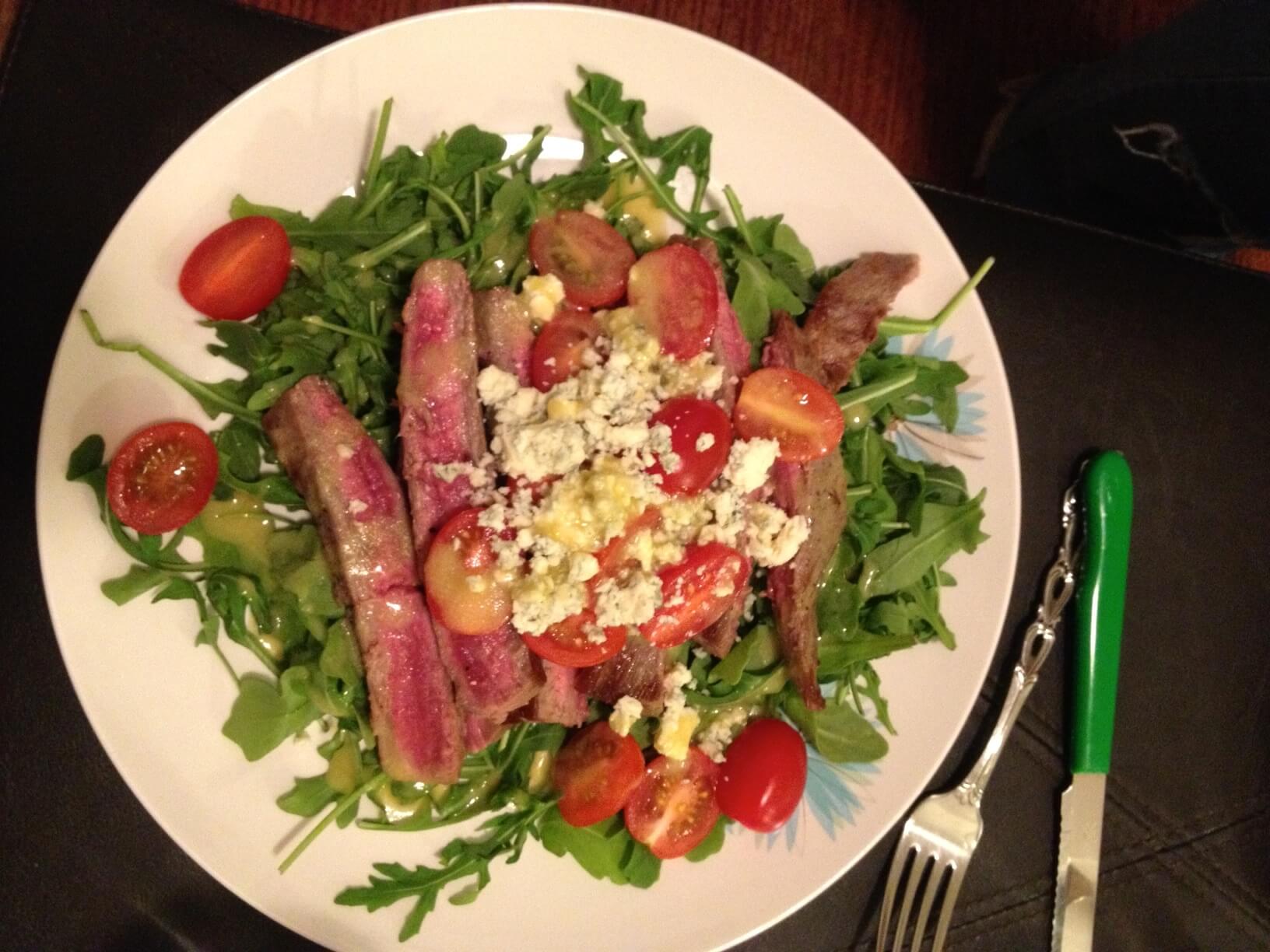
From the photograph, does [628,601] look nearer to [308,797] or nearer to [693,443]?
[693,443]

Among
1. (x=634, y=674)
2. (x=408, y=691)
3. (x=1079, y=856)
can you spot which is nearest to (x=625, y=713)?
(x=634, y=674)

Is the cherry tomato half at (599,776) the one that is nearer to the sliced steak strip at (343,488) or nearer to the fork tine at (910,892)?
the sliced steak strip at (343,488)

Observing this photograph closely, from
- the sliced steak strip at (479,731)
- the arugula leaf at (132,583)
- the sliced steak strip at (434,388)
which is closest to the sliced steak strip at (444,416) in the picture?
the sliced steak strip at (434,388)

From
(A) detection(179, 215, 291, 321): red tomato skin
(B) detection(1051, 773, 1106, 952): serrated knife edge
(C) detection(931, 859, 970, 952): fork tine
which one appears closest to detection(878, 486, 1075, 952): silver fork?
(C) detection(931, 859, 970, 952): fork tine

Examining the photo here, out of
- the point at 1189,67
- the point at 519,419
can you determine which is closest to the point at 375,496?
the point at 519,419

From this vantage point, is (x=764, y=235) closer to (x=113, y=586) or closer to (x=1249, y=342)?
(x=1249, y=342)
